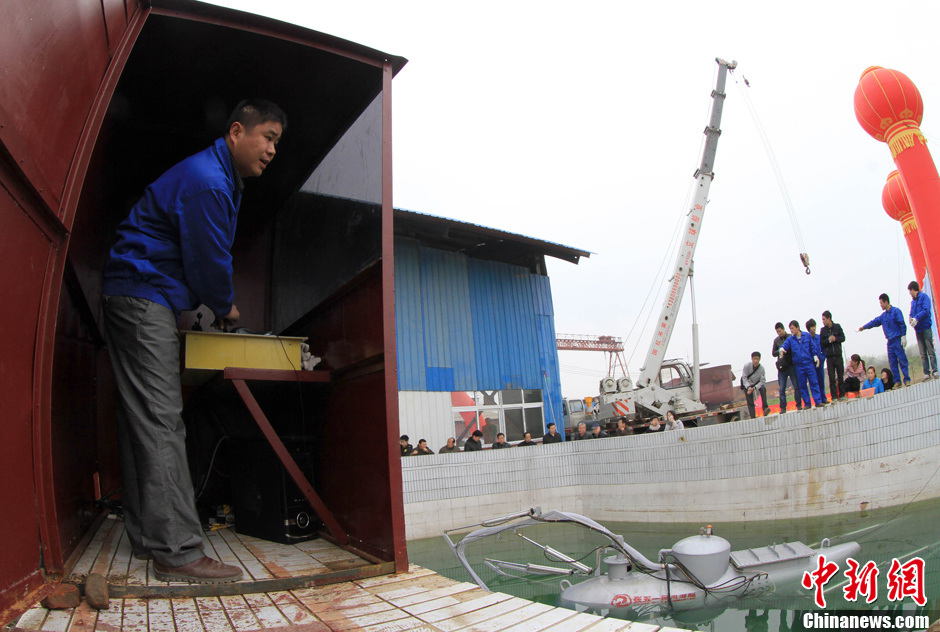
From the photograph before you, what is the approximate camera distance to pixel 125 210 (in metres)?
4.56

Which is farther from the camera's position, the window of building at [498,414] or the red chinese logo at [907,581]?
the window of building at [498,414]

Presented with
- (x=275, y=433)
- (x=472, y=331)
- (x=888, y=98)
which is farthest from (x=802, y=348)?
(x=275, y=433)

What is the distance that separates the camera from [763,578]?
6016mm

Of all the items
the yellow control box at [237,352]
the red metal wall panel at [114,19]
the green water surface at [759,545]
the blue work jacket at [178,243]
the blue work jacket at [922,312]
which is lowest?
the green water surface at [759,545]

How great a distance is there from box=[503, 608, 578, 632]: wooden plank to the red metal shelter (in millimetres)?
869

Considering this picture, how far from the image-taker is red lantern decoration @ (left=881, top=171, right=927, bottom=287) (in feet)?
39.3

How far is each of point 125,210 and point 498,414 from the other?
12059 millimetres

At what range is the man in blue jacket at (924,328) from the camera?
9.27 metres

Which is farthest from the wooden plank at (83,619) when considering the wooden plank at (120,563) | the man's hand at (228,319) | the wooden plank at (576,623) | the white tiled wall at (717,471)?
the white tiled wall at (717,471)

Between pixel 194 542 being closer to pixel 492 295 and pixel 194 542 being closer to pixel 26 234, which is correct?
pixel 26 234

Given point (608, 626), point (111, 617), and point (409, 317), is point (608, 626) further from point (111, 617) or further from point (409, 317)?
point (409, 317)

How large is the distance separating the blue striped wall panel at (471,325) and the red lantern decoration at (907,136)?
8.89 m

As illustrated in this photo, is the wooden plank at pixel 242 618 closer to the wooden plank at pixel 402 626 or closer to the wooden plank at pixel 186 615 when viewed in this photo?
the wooden plank at pixel 186 615

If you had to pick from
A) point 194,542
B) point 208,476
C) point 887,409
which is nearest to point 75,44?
point 194,542
